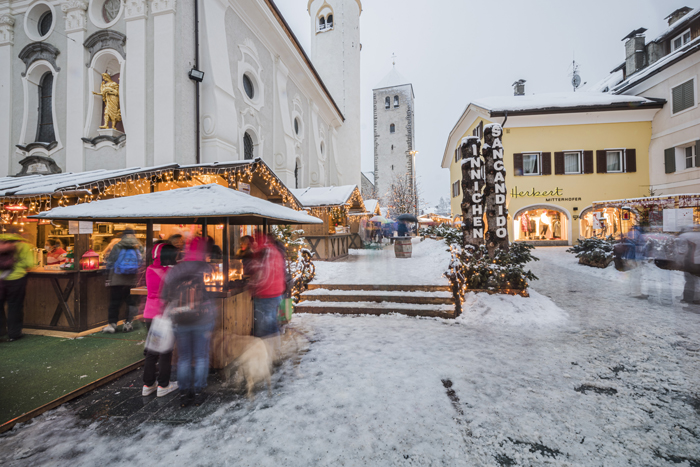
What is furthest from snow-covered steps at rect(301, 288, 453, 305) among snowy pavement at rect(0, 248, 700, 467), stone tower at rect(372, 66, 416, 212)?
stone tower at rect(372, 66, 416, 212)

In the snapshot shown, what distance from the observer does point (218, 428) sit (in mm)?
2975

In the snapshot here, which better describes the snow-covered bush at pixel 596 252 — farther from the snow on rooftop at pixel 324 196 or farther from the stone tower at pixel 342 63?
the stone tower at pixel 342 63

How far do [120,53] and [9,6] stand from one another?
18.5 ft

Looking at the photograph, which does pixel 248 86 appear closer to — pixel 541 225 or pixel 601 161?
pixel 541 225

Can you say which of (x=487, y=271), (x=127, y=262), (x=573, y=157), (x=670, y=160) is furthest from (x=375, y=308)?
(x=670, y=160)

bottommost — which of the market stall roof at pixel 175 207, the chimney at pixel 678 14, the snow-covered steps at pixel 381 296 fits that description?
A: the snow-covered steps at pixel 381 296

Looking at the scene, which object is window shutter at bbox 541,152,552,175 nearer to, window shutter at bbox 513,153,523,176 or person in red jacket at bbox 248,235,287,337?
window shutter at bbox 513,153,523,176

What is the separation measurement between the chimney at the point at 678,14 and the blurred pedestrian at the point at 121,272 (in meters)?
33.7

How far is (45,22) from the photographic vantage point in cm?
1095

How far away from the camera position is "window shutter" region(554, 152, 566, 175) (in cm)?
2067

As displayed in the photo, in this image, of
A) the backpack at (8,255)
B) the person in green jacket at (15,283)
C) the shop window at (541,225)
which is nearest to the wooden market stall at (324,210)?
the person in green jacket at (15,283)

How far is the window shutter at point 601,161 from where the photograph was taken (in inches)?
803

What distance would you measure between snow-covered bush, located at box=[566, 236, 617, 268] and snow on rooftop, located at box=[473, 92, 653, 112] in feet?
37.3

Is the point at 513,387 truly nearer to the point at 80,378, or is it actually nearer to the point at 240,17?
the point at 80,378
